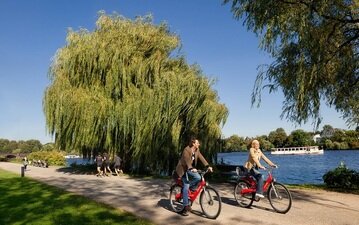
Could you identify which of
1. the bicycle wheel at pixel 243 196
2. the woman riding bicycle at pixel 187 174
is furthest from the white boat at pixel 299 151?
the woman riding bicycle at pixel 187 174

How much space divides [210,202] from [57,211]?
Answer: 3.78 metres

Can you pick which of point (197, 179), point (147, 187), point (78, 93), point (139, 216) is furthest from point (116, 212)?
point (78, 93)

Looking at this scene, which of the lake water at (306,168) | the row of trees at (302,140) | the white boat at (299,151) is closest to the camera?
the lake water at (306,168)

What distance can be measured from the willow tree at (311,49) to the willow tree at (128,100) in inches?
328

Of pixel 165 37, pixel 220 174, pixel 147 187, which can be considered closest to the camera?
pixel 147 187

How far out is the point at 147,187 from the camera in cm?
1470

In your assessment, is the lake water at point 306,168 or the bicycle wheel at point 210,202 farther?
the lake water at point 306,168

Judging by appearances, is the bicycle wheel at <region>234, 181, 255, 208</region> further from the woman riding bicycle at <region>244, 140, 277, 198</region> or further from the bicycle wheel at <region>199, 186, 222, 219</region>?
the bicycle wheel at <region>199, 186, 222, 219</region>

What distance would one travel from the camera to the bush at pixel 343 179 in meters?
13.0

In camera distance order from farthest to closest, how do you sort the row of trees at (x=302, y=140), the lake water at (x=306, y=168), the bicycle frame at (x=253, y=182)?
the row of trees at (x=302, y=140) < the lake water at (x=306, y=168) < the bicycle frame at (x=253, y=182)

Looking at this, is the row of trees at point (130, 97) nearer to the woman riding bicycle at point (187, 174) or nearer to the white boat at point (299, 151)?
the woman riding bicycle at point (187, 174)

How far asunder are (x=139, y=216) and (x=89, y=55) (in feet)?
49.3

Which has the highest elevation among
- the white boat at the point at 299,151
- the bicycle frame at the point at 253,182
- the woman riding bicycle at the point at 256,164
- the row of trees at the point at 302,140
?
the row of trees at the point at 302,140

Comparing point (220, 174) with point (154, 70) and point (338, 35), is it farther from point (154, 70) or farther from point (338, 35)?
point (338, 35)
